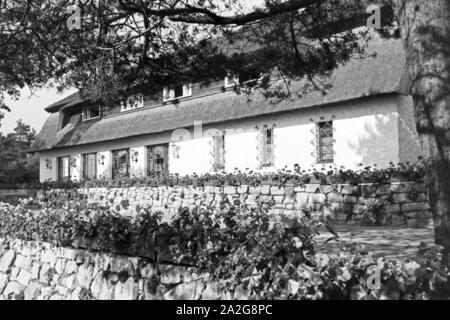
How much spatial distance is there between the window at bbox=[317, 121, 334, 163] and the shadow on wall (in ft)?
2.53

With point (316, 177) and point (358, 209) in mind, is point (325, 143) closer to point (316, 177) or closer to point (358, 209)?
point (316, 177)

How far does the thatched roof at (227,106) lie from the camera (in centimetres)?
1144

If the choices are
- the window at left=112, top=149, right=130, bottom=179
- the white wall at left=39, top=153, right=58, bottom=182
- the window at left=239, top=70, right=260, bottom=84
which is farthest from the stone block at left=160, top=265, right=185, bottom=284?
the white wall at left=39, top=153, right=58, bottom=182

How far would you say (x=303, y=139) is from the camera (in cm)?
1331

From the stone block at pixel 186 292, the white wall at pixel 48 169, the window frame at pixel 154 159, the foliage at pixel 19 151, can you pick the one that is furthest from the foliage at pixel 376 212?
the foliage at pixel 19 151

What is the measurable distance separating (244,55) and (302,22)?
3.24 ft

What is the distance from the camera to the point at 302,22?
680 centimetres

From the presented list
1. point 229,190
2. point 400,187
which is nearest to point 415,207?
point 400,187

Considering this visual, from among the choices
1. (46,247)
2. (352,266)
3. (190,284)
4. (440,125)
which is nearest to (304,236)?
(352,266)

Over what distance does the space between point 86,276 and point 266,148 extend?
999cm

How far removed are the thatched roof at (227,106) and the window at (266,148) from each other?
77 centimetres

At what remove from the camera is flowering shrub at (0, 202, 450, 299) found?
2.64 metres

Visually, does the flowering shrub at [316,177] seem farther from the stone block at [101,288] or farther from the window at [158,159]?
the stone block at [101,288]

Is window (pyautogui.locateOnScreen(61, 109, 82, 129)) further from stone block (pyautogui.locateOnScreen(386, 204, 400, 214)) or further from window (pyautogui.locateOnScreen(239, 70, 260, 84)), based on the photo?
stone block (pyautogui.locateOnScreen(386, 204, 400, 214))
